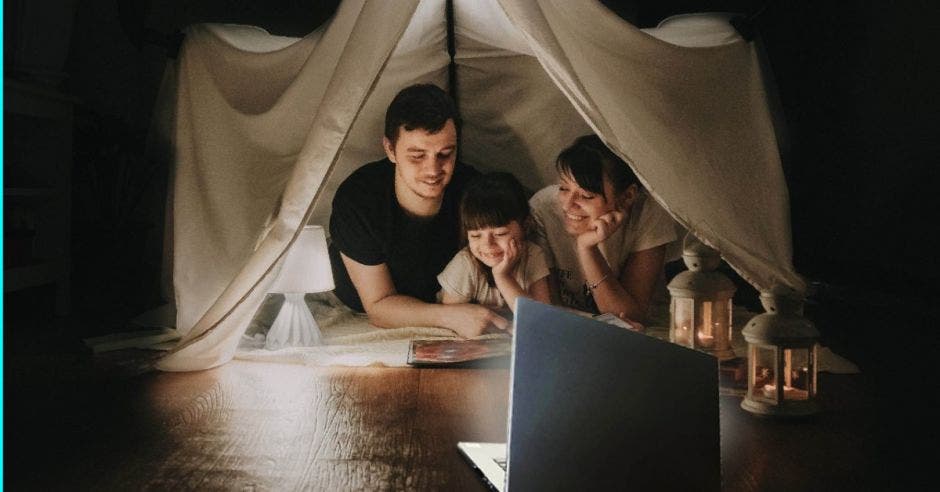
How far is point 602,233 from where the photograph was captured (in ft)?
10.7

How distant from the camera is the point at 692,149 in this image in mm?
2627

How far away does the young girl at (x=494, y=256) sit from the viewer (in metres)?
3.24

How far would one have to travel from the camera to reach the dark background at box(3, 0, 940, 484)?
3393mm

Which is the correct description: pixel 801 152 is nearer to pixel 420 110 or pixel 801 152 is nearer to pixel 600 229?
pixel 600 229

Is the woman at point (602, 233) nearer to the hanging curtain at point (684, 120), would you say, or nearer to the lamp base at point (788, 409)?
the hanging curtain at point (684, 120)

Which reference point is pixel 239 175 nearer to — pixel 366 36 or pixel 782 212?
pixel 366 36

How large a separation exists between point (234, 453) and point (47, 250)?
211 cm

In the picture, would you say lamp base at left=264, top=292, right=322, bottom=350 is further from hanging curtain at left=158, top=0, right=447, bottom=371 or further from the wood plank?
the wood plank

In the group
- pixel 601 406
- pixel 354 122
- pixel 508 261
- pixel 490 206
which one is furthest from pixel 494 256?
pixel 601 406

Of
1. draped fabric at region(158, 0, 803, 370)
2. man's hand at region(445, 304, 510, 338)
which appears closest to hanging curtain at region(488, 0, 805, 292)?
draped fabric at region(158, 0, 803, 370)

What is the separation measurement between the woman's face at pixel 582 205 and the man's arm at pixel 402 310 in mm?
433

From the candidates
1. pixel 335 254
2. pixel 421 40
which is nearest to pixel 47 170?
pixel 335 254

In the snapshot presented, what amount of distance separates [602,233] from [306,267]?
96 centimetres

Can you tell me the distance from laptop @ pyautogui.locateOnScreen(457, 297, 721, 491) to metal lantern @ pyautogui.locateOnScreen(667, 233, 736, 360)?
3.79ft
